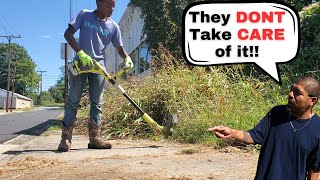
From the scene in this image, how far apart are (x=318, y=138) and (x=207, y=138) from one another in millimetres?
3655

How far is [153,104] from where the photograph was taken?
26.2ft

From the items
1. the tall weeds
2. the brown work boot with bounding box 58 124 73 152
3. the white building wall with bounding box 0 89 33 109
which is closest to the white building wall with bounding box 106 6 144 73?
the tall weeds

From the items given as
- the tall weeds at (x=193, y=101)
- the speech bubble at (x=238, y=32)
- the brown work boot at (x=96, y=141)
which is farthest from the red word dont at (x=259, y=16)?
the brown work boot at (x=96, y=141)

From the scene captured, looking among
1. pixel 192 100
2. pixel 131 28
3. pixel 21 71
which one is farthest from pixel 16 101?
pixel 192 100

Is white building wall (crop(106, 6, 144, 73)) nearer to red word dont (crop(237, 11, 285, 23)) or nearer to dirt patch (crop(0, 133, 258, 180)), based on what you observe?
red word dont (crop(237, 11, 285, 23))

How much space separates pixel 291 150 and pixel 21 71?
113 m

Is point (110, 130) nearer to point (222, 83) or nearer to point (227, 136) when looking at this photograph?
point (222, 83)

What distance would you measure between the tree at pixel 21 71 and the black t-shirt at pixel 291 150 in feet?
350

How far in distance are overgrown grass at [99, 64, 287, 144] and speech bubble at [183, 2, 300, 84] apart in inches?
→ 42.9

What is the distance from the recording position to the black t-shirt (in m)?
2.60

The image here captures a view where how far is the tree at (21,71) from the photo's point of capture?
353 ft

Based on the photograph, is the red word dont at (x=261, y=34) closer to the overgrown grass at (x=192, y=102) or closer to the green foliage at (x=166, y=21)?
the overgrown grass at (x=192, y=102)

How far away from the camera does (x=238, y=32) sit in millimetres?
6000

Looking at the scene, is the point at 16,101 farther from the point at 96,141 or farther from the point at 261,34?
the point at 261,34
